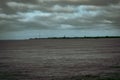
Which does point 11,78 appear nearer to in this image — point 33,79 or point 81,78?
point 33,79

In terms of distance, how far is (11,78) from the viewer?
30859 mm

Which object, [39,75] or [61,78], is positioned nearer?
[61,78]

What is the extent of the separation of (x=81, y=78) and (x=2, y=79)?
9.35 metres

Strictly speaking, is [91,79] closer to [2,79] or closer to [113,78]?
[113,78]

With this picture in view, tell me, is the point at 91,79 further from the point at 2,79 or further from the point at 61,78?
the point at 2,79

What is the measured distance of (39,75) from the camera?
33.9 metres

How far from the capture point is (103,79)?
29.2m

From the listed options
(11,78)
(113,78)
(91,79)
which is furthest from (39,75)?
(113,78)

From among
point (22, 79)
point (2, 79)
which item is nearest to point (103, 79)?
point (22, 79)

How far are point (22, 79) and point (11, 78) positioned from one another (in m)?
1.47

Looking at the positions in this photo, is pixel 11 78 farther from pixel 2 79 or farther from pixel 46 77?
pixel 46 77

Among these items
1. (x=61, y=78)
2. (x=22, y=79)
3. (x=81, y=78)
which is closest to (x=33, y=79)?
(x=22, y=79)

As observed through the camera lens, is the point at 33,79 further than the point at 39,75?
No

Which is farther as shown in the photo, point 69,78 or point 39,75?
point 39,75
